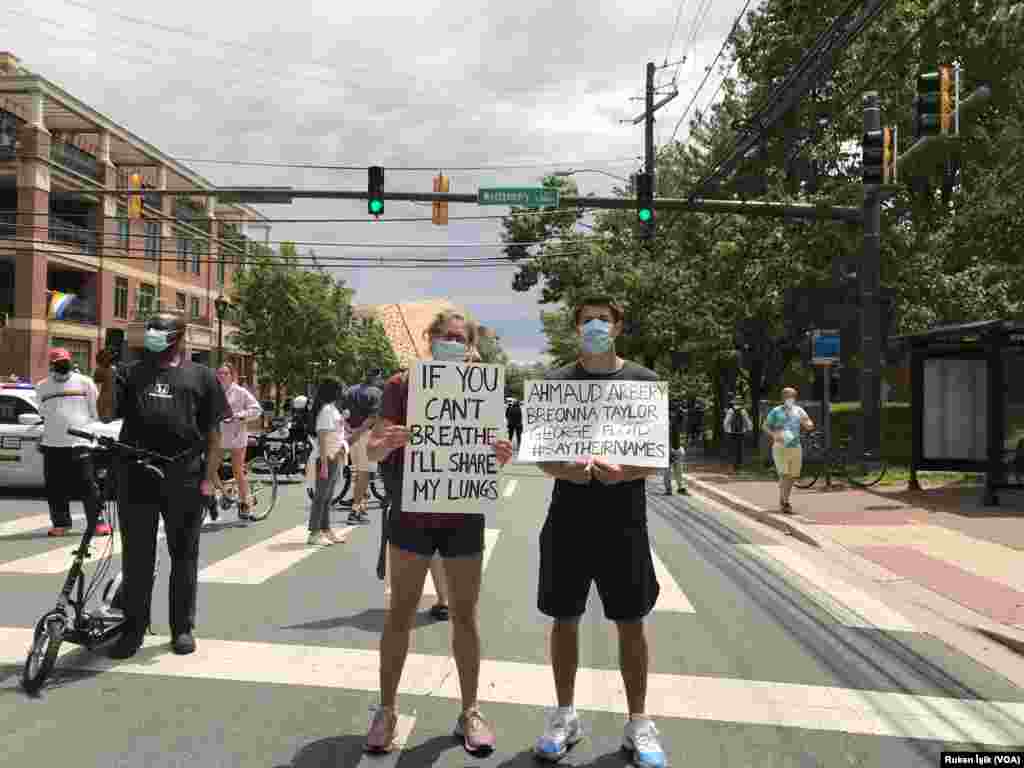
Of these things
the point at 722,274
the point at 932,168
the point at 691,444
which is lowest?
the point at 691,444

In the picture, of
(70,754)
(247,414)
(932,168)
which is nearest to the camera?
(70,754)

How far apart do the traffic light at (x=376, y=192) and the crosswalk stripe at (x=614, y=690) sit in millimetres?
13300

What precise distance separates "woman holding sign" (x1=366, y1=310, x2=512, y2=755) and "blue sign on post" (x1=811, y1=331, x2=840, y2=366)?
1372 cm

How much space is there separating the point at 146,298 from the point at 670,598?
43189mm

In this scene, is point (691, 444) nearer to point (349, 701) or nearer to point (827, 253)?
point (827, 253)

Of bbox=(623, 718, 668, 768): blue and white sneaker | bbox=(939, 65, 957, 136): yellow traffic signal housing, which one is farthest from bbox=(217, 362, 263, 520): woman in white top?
bbox=(939, 65, 957, 136): yellow traffic signal housing

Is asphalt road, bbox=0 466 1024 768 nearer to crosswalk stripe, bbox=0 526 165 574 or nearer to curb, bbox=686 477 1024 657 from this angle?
crosswalk stripe, bbox=0 526 165 574

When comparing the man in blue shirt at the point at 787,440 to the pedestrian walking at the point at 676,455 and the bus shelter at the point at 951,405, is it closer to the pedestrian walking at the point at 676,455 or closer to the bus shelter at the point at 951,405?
the pedestrian walking at the point at 676,455

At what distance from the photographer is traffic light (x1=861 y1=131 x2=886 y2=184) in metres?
14.3

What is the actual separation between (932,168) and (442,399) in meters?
30.1

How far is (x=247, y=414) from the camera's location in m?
10.4

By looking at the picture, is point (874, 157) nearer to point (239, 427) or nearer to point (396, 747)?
point (239, 427)

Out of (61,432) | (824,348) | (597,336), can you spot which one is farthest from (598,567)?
(824,348)

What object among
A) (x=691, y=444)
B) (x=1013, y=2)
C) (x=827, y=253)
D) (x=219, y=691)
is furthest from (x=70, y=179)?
(x=219, y=691)
